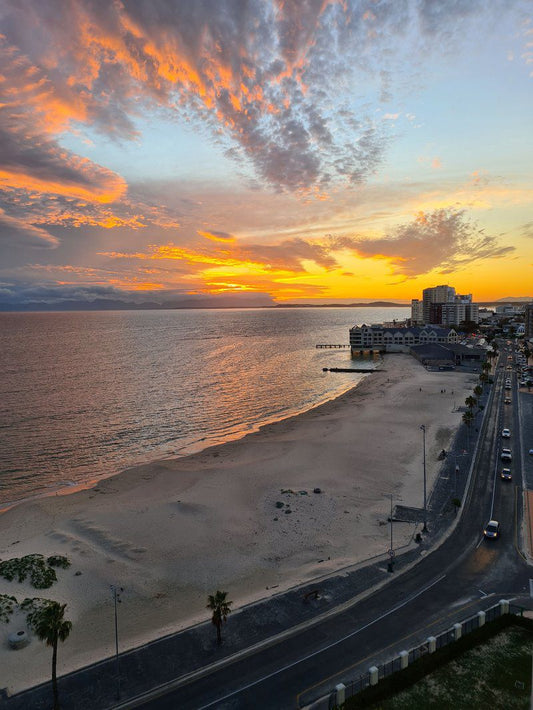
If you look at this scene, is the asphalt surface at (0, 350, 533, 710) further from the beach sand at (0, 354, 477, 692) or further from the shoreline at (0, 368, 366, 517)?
the shoreline at (0, 368, 366, 517)

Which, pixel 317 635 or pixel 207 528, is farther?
pixel 207 528

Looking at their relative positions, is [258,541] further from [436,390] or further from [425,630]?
[436,390]

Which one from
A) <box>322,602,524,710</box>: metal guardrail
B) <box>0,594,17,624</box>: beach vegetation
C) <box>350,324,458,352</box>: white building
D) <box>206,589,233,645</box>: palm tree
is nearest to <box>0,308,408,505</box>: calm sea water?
<box>0,594,17,624</box>: beach vegetation

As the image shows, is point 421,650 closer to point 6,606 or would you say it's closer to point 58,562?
point 6,606

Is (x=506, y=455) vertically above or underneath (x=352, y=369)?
underneath

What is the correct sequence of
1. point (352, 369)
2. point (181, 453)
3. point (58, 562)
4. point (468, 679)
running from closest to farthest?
point (468, 679) → point (58, 562) → point (181, 453) → point (352, 369)

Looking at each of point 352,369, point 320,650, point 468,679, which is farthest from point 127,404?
point 468,679
